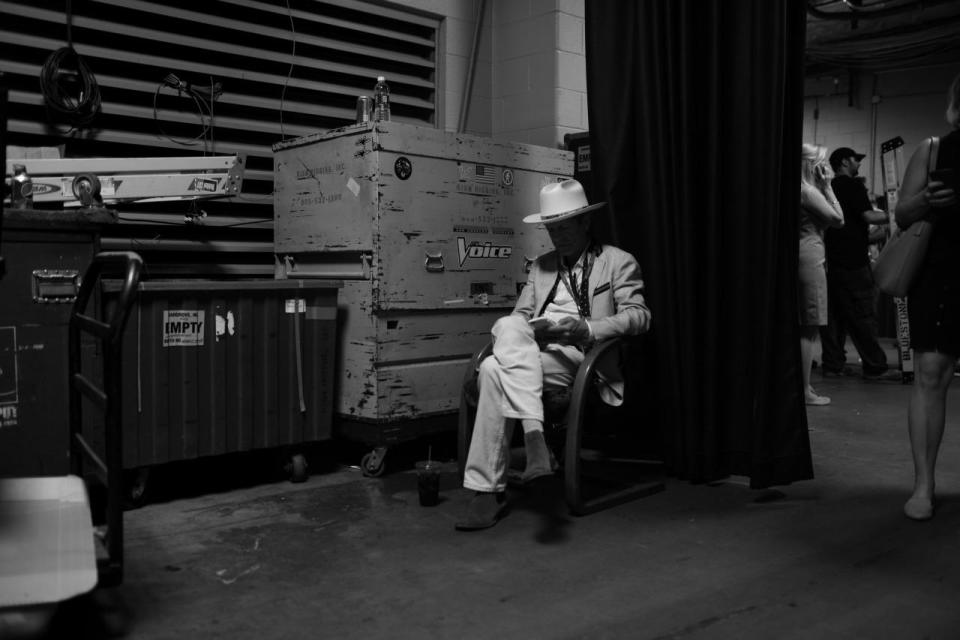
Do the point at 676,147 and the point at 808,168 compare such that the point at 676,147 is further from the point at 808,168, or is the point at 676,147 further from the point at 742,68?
the point at 808,168

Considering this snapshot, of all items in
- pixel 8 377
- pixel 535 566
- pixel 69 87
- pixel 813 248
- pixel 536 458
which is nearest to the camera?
pixel 535 566

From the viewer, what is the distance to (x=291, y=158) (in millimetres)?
4160

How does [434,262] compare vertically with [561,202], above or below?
below

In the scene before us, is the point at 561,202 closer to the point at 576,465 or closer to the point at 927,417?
the point at 576,465

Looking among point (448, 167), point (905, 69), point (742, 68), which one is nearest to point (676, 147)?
point (742, 68)

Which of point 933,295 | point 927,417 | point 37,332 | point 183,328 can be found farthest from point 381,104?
point 927,417

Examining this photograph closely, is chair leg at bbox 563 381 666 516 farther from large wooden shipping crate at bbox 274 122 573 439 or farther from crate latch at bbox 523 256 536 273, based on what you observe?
crate latch at bbox 523 256 536 273

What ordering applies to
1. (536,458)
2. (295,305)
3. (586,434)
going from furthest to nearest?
(586,434)
(295,305)
(536,458)

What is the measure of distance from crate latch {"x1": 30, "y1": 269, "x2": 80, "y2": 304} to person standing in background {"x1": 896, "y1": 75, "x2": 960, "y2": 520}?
118 inches

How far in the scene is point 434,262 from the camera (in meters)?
3.95

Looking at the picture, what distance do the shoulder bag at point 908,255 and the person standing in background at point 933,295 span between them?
2cm

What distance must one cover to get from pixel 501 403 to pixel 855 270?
15.5 ft

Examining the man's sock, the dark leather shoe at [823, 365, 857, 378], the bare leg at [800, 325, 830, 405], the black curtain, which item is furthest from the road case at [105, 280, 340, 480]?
the dark leather shoe at [823, 365, 857, 378]

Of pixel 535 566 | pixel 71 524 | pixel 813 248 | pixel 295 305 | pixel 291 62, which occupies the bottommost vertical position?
pixel 535 566
